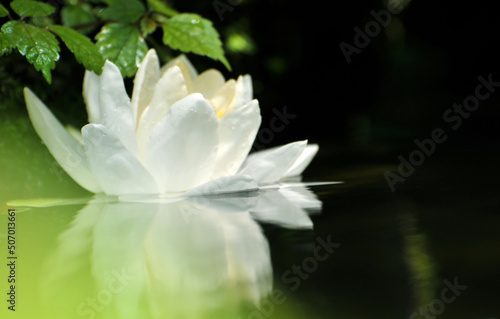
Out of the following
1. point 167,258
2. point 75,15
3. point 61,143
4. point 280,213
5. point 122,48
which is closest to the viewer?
point 167,258

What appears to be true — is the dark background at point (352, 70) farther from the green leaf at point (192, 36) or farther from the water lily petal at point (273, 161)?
the water lily petal at point (273, 161)

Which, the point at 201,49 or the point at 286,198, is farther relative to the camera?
the point at 201,49

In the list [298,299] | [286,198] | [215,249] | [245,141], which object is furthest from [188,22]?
[298,299]

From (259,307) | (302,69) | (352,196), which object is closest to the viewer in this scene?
(259,307)

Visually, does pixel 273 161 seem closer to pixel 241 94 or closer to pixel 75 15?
pixel 241 94

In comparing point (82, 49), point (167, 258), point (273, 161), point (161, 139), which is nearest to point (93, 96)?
point (82, 49)

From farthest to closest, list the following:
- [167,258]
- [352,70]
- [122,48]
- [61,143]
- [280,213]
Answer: [352,70]
[122,48]
[61,143]
[280,213]
[167,258]

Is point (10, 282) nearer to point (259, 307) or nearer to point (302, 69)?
point (259, 307)
